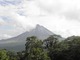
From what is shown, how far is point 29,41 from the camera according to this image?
98750 millimetres

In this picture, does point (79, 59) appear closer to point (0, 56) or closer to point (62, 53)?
point (62, 53)

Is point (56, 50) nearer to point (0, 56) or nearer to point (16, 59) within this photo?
point (16, 59)

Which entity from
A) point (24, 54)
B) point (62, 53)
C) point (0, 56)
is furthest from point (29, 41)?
point (0, 56)

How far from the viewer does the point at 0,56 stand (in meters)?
78.7

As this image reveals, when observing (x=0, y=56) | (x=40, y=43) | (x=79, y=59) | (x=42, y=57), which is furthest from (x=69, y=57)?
(x=0, y=56)

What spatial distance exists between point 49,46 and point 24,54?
63.3 feet

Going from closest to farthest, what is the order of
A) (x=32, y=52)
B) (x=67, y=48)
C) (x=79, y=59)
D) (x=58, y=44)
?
(x=32, y=52) < (x=79, y=59) < (x=67, y=48) < (x=58, y=44)

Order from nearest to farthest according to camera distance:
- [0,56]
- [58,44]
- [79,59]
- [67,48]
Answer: [0,56] → [79,59] → [67,48] → [58,44]

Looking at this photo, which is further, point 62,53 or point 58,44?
point 58,44

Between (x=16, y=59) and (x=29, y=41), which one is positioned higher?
(x=29, y=41)

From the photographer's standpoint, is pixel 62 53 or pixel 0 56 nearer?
pixel 0 56

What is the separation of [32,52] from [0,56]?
10048mm

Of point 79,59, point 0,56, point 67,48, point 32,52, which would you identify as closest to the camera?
point 0,56

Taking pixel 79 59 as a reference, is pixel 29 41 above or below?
above
